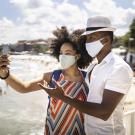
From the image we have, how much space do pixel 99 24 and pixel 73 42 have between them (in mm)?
944

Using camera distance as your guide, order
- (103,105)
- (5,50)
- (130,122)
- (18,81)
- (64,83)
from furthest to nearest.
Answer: (130,122), (18,81), (64,83), (5,50), (103,105)

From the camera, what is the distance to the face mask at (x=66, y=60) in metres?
3.87

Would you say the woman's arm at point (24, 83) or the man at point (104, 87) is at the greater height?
the man at point (104, 87)

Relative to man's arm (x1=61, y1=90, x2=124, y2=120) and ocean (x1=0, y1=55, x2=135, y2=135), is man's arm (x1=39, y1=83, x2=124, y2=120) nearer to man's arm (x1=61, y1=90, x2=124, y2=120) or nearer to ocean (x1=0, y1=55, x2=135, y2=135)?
man's arm (x1=61, y1=90, x2=124, y2=120)

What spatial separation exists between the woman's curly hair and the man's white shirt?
80cm

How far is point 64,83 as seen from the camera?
374cm

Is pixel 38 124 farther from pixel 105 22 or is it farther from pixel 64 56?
pixel 105 22

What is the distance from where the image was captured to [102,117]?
9.14 ft

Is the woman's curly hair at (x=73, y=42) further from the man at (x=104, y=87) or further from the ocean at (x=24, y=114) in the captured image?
the ocean at (x=24, y=114)

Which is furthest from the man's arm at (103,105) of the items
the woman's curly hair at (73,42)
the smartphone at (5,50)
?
the woman's curly hair at (73,42)

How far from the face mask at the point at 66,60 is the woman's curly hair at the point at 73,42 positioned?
88mm

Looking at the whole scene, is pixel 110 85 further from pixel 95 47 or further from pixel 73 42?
pixel 73 42

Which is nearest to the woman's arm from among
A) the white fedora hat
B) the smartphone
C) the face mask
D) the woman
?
the woman

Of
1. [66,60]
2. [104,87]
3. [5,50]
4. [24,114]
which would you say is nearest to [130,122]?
[66,60]
